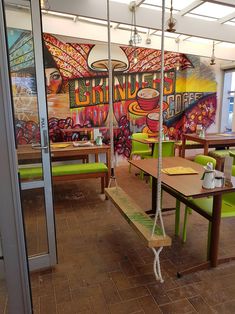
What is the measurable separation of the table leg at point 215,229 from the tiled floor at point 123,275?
0.11 metres

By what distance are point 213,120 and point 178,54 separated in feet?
7.03

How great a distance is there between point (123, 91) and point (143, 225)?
4.52 metres

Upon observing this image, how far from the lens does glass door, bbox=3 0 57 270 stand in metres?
1.83

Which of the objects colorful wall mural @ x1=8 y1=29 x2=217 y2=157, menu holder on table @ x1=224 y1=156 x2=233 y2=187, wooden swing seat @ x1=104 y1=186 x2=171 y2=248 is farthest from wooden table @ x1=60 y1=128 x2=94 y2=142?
menu holder on table @ x1=224 y1=156 x2=233 y2=187

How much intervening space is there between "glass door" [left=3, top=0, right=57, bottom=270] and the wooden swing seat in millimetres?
680

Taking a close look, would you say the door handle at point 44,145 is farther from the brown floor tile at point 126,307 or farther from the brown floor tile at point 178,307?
the brown floor tile at point 178,307

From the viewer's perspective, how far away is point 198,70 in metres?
6.51

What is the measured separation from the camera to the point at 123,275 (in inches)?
85.4

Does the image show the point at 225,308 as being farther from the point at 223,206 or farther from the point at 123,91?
the point at 123,91

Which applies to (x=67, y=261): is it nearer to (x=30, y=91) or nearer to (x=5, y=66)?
(x=30, y=91)

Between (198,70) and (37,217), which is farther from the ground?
(198,70)

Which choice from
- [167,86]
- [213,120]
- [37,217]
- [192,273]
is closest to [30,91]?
[37,217]

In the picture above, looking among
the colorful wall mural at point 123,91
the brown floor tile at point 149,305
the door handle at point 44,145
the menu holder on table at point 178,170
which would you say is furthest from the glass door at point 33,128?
the colorful wall mural at point 123,91

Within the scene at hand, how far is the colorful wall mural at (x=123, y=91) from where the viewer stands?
17.4 ft
